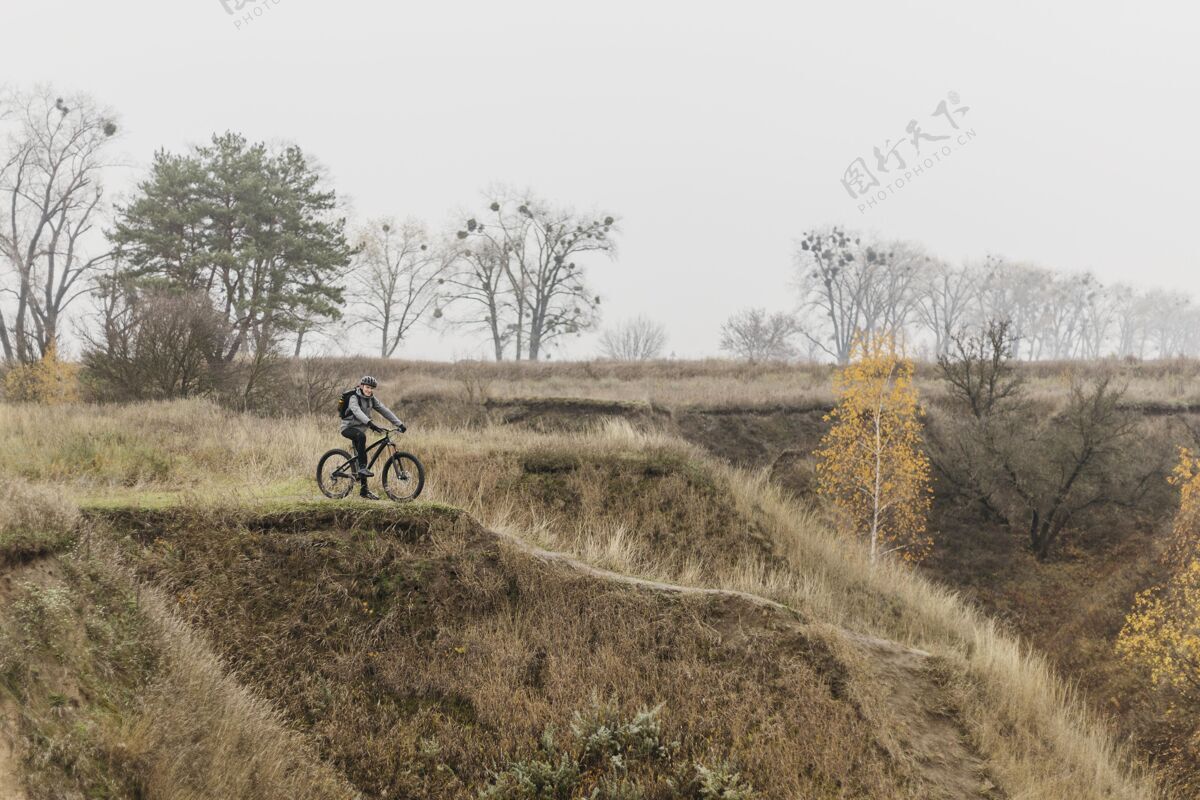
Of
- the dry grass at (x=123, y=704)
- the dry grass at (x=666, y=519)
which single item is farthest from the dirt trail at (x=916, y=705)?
the dry grass at (x=123, y=704)

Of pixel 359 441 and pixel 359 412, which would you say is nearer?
pixel 359 412

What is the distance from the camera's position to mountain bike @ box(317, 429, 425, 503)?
9.43 m

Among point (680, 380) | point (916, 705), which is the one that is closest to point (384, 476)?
point (916, 705)

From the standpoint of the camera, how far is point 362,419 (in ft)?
29.8

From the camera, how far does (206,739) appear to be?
586 centimetres

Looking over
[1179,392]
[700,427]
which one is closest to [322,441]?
[700,427]

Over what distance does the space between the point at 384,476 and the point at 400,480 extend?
24 cm

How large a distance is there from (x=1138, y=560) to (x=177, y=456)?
2494cm

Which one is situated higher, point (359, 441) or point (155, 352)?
point (155, 352)

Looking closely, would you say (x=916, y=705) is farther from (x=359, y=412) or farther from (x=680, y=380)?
(x=680, y=380)

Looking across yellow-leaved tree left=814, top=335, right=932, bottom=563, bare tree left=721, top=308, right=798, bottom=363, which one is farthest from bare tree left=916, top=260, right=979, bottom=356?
yellow-leaved tree left=814, top=335, right=932, bottom=563

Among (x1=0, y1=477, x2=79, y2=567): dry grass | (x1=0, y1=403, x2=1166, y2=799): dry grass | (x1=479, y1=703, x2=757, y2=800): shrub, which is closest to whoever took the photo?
(x1=0, y1=477, x2=79, y2=567): dry grass

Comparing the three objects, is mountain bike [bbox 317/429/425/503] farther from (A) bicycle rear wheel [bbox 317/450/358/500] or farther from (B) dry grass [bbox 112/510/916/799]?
(B) dry grass [bbox 112/510/916/799]

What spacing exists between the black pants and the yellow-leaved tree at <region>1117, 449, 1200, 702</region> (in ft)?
49.7
